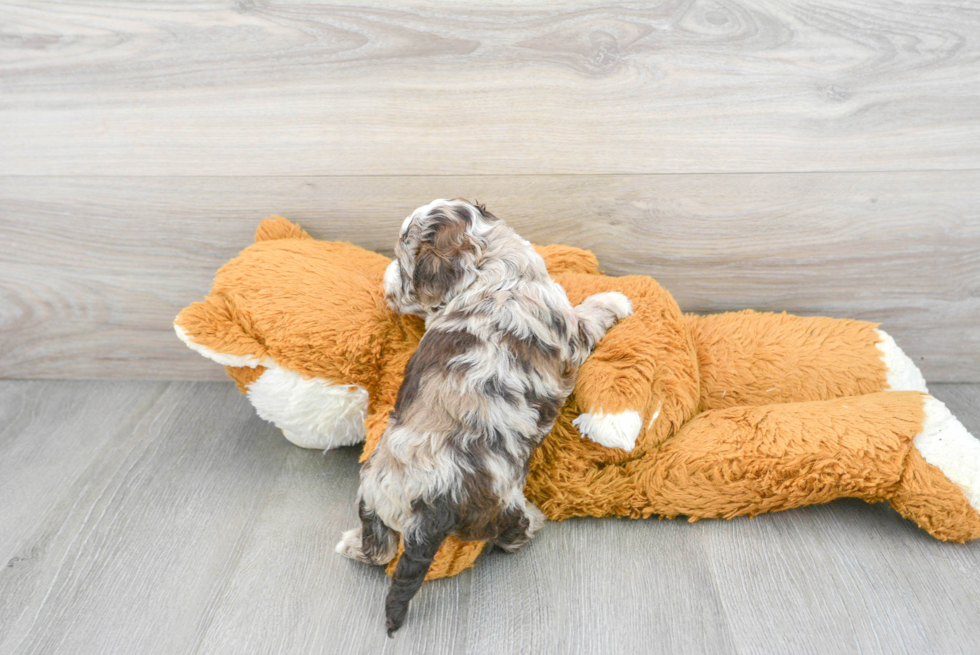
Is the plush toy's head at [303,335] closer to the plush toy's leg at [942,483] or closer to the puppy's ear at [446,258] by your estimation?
the puppy's ear at [446,258]

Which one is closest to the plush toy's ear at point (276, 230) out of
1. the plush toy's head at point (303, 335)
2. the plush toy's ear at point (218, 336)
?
the plush toy's head at point (303, 335)

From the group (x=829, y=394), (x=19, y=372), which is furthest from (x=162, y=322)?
(x=829, y=394)

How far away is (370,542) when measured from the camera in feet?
5.01

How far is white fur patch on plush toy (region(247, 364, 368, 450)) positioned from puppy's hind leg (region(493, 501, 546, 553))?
53 cm

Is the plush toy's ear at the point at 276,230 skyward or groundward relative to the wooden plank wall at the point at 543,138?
groundward

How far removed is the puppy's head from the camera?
61.7 inches

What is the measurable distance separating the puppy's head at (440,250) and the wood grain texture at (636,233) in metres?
0.42

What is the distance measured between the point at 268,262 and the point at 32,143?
86cm

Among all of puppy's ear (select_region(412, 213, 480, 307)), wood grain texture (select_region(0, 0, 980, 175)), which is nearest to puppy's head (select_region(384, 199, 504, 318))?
puppy's ear (select_region(412, 213, 480, 307))

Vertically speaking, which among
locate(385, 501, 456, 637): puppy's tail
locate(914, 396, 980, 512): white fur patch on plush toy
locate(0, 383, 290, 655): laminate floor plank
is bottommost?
locate(0, 383, 290, 655): laminate floor plank

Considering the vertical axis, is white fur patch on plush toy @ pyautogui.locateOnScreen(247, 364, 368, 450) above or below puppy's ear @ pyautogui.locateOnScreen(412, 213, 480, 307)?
below

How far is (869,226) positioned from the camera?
79.1 inches

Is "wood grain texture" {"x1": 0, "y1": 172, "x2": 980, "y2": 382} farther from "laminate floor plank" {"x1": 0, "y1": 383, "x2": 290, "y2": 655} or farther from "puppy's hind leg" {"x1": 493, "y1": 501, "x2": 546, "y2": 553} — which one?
"puppy's hind leg" {"x1": 493, "y1": 501, "x2": 546, "y2": 553}

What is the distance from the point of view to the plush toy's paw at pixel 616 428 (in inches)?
63.0
